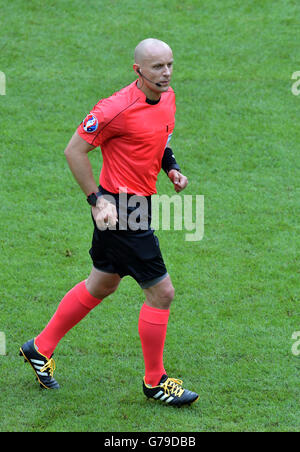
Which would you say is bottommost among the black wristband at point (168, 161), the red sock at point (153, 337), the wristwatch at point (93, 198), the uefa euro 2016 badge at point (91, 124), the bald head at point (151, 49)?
the red sock at point (153, 337)

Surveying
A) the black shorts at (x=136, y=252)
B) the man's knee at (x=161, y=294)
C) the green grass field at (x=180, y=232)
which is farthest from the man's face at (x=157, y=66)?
the green grass field at (x=180, y=232)

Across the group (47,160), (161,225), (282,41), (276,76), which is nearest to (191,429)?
(161,225)

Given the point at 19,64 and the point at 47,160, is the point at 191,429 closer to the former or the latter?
the point at 47,160

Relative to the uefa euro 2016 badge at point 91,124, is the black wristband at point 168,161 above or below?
below

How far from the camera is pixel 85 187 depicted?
15.7ft

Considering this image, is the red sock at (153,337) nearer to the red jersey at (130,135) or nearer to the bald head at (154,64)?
the red jersey at (130,135)

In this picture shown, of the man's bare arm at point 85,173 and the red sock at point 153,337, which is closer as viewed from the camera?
the man's bare arm at point 85,173

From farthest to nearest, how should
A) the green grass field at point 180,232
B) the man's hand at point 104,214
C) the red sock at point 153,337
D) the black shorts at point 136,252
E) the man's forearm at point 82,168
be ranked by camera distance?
the green grass field at point 180,232 → the red sock at point 153,337 → the black shorts at point 136,252 → the man's forearm at point 82,168 → the man's hand at point 104,214

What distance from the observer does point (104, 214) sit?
4648mm

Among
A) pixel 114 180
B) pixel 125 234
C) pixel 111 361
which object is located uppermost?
pixel 114 180

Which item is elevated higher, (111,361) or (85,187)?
(85,187)

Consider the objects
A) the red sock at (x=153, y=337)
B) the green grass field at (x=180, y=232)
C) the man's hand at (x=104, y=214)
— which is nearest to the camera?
the man's hand at (x=104, y=214)

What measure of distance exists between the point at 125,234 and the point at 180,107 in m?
4.93

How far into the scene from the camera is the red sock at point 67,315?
206 inches
